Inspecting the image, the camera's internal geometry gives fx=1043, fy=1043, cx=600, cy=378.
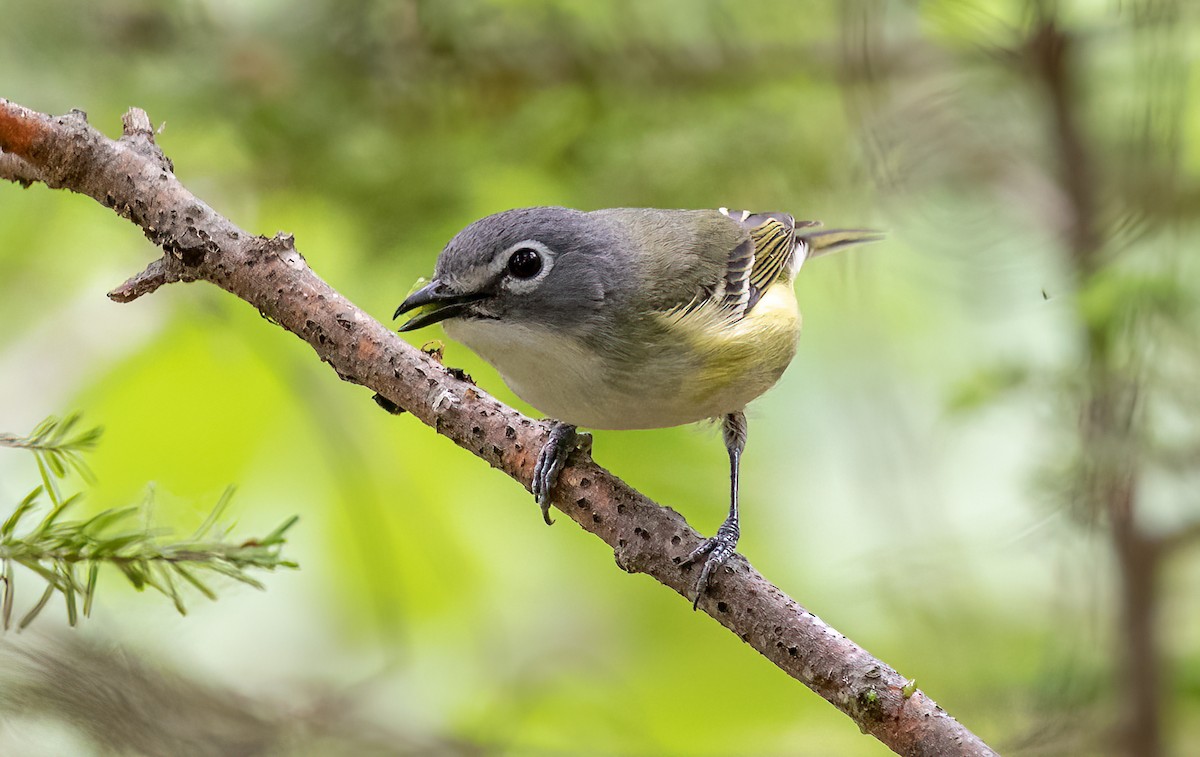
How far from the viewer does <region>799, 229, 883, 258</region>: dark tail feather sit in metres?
3.09

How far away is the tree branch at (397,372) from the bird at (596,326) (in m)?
0.07

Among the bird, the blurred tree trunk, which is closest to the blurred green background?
the blurred tree trunk

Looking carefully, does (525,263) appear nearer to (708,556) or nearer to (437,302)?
(437,302)

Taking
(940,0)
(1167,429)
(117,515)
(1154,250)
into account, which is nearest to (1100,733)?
(1167,429)

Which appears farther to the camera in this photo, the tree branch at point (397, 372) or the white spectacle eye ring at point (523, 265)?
the white spectacle eye ring at point (523, 265)

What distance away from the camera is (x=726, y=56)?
3.06 m

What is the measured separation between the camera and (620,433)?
312 centimetres

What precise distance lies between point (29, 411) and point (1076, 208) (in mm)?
3027

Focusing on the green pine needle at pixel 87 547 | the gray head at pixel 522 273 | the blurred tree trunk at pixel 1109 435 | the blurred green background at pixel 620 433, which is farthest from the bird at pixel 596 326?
the blurred tree trunk at pixel 1109 435

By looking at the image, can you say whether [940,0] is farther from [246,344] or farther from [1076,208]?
[246,344]

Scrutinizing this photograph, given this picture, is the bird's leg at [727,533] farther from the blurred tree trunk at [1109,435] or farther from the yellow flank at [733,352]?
the blurred tree trunk at [1109,435]

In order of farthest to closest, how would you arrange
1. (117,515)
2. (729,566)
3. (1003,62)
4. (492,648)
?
(492,648) → (1003,62) → (729,566) → (117,515)

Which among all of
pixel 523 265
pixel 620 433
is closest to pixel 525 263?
pixel 523 265

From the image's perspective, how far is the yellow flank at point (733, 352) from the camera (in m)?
2.12
